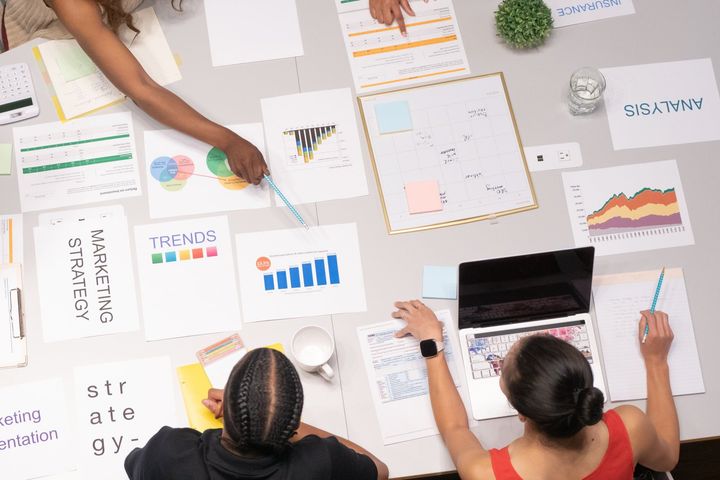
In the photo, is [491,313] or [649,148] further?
[649,148]

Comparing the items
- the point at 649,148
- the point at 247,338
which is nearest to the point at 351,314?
the point at 247,338

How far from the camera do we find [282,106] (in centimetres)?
178

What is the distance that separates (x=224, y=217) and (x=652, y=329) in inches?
42.0

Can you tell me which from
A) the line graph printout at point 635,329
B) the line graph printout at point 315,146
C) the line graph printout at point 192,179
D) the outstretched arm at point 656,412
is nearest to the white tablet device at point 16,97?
the line graph printout at point 192,179

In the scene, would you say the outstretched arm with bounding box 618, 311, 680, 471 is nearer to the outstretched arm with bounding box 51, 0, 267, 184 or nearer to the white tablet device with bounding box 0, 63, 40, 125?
the outstretched arm with bounding box 51, 0, 267, 184

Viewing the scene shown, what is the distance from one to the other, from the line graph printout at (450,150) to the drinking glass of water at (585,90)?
0.17m

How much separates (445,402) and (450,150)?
25.6 inches

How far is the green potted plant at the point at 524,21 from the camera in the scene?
1.77 metres

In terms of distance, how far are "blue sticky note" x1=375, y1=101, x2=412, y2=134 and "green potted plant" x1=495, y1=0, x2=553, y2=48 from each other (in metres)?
0.34

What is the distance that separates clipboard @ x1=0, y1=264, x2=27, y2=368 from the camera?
5.18 ft

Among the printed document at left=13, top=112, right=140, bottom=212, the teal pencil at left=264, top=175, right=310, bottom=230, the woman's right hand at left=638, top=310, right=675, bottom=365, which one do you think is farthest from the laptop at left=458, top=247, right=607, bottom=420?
the printed document at left=13, top=112, right=140, bottom=212

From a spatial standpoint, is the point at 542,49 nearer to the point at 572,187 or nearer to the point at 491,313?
the point at 572,187

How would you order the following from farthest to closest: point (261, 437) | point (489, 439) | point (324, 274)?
point (324, 274) < point (489, 439) < point (261, 437)

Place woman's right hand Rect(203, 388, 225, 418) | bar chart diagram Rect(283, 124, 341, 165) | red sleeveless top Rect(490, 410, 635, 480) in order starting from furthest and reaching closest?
bar chart diagram Rect(283, 124, 341, 165)
woman's right hand Rect(203, 388, 225, 418)
red sleeveless top Rect(490, 410, 635, 480)
